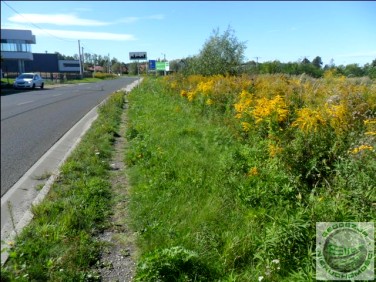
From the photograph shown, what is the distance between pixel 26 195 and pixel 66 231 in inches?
65.9

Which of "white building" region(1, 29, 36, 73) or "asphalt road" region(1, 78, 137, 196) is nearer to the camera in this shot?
"white building" region(1, 29, 36, 73)

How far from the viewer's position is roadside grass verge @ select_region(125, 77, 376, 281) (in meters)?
3.01

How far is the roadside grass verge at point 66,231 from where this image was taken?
294cm

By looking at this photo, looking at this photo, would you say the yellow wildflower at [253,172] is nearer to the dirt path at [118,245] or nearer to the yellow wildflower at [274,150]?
the yellow wildflower at [274,150]

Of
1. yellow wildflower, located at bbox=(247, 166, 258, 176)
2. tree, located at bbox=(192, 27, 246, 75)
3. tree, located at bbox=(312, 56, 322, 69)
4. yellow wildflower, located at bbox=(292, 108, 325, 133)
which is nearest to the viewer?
yellow wildflower, located at bbox=(292, 108, 325, 133)

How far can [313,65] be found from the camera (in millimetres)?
12688

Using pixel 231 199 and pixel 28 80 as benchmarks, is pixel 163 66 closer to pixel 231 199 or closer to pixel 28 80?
pixel 28 80

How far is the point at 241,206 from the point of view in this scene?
418cm

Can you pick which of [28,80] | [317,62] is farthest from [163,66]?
[317,62]

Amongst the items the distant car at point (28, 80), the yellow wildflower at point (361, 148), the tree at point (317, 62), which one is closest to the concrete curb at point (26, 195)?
the yellow wildflower at point (361, 148)

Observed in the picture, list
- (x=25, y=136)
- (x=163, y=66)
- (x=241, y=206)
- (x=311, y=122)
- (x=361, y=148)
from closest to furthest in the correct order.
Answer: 1. (x=361, y=148)
2. (x=241, y=206)
3. (x=311, y=122)
4. (x=25, y=136)
5. (x=163, y=66)

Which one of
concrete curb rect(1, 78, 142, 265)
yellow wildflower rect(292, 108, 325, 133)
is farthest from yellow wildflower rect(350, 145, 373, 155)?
concrete curb rect(1, 78, 142, 265)

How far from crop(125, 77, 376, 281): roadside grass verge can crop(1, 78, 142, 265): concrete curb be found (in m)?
1.29

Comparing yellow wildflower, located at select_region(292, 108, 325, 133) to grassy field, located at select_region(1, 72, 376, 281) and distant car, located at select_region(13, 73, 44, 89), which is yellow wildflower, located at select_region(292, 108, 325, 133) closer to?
grassy field, located at select_region(1, 72, 376, 281)
